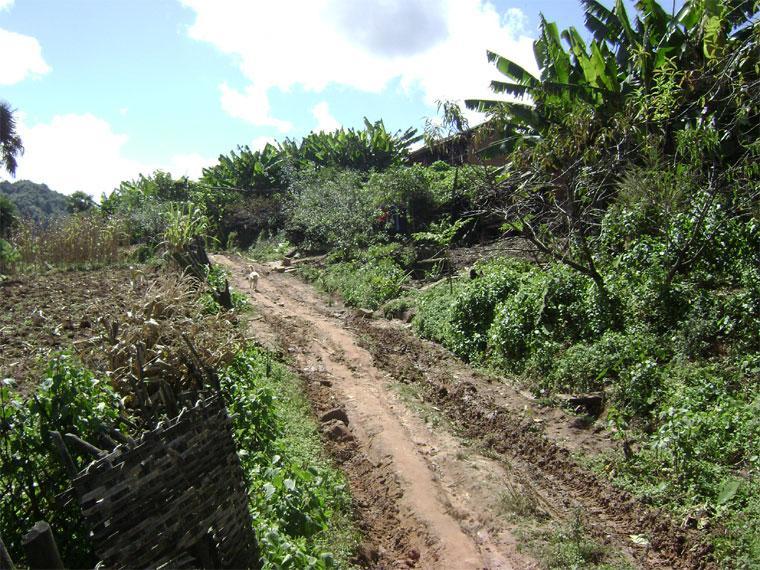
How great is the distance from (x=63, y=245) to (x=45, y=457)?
44.9 ft

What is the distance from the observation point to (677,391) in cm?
711

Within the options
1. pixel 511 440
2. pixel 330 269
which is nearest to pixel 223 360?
pixel 511 440

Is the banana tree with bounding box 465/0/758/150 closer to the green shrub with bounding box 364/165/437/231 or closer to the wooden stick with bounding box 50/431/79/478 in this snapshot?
the green shrub with bounding box 364/165/437/231

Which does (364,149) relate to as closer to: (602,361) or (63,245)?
(63,245)

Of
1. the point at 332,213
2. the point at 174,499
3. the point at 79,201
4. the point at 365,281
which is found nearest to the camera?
the point at 174,499

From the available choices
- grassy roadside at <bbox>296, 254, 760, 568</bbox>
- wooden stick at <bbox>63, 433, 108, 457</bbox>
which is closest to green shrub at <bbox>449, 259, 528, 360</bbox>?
grassy roadside at <bbox>296, 254, 760, 568</bbox>

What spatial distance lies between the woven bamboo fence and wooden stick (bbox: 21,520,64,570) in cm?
48

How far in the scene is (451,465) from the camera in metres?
6.94

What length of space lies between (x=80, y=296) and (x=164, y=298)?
4092 millimetres

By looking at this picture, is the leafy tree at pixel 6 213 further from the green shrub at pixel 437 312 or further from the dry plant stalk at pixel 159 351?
the dry plant stalk at pixel 159 351

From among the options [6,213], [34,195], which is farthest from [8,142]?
[34,195]

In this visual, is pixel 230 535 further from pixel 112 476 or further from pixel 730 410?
pixel 730 410

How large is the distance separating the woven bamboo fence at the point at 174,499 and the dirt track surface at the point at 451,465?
1.45 metres

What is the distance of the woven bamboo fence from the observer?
137 inches
